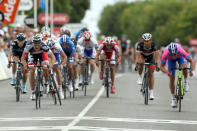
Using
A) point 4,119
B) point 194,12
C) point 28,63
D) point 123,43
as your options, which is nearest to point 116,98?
point 28,63

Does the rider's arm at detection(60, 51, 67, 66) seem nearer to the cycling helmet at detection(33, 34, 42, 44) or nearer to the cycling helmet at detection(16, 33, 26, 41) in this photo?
the cycling helmet at detection(16, 33, 26, 41)

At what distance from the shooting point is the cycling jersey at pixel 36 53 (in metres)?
18.4

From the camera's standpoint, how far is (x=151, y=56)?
2016cm

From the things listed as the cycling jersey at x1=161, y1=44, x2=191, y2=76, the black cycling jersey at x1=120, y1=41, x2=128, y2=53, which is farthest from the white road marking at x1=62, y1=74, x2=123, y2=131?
the black cycling jersey at x1=120, y1=41, x2=128, y2=53

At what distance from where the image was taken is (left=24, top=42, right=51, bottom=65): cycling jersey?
1844 cm

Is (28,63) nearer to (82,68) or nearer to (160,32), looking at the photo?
(82,68)

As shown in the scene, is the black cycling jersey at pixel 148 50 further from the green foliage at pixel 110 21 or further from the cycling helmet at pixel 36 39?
the green foliage at pixel 110 21

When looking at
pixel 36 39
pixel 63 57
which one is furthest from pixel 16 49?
pixel 36 39

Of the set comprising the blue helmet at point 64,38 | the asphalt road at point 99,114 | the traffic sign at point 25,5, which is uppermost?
the traffic sign at point 25,5

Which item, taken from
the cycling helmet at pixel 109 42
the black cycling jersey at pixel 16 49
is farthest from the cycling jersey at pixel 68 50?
the black cycling jersey at pixel 16 49

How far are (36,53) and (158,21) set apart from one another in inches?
5911

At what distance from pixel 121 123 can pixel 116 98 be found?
23.3ft

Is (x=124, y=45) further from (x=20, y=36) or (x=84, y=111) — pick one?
(x=84, y=111)

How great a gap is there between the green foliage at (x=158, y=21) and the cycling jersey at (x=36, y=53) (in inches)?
4505
